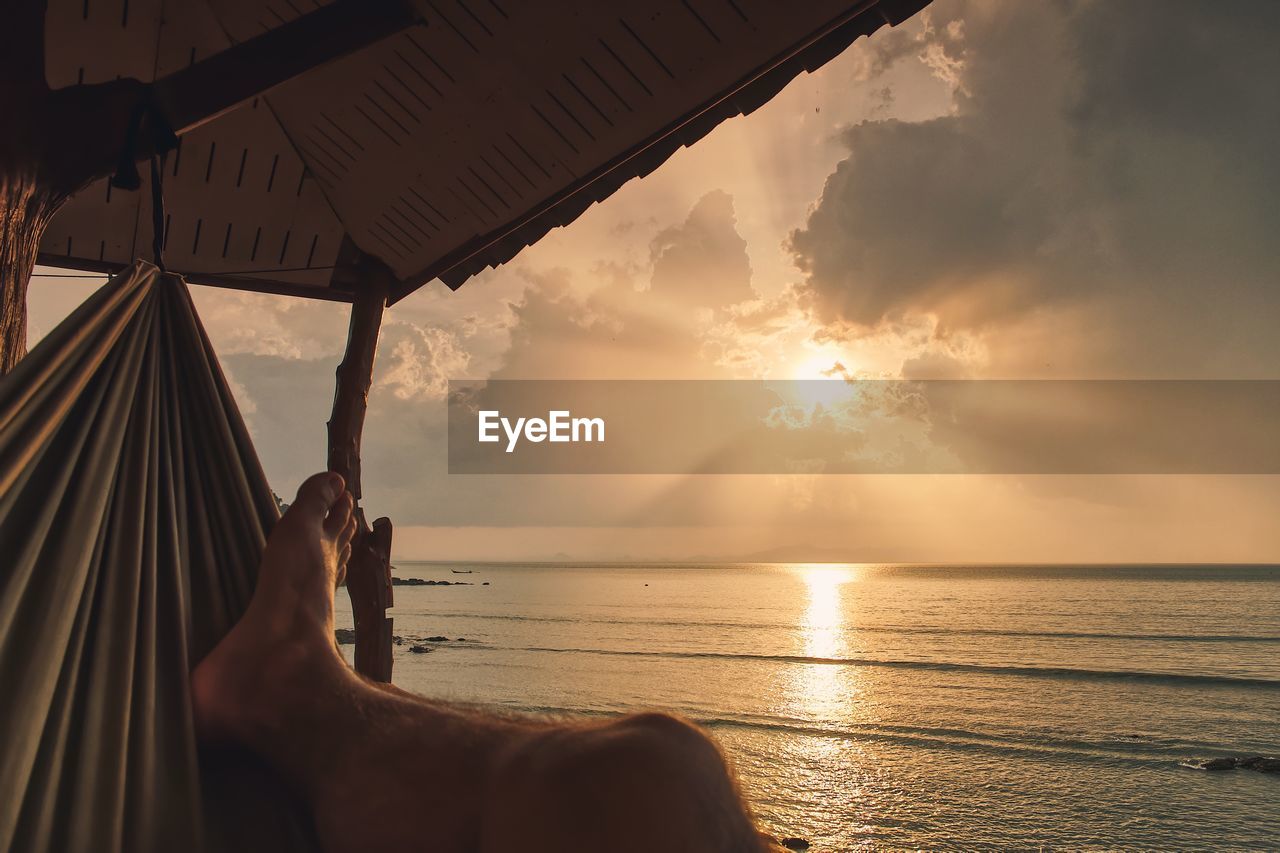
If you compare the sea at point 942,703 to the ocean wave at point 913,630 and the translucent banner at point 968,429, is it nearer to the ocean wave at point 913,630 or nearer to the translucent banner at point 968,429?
the ocean wave at point 913,630

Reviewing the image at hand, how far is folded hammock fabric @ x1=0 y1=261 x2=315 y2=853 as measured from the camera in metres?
0.59

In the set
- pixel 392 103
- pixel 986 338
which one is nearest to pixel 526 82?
pixel 392 103

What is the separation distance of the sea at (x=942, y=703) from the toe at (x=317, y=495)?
17.9 inches

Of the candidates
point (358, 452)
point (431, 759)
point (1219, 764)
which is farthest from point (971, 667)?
point (431, 759)

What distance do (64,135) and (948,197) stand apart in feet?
97.5

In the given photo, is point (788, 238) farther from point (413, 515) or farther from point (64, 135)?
point (64, 135)

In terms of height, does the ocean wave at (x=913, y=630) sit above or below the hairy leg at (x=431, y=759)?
below

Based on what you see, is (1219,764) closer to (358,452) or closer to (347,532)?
(358,452)

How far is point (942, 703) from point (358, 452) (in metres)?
9.72

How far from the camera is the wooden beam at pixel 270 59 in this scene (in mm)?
1235

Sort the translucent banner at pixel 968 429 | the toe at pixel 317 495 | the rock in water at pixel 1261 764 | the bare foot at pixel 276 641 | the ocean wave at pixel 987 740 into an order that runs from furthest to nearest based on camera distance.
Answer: the translucent banner at pixel 968 429
the ocean wave at pixel 987 740
the rock in water at pixel 1261 764
the toe at pixel 317 495
the bare foot at pixel 276 641

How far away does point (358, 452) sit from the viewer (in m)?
2.71

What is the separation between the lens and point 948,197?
2691 cm

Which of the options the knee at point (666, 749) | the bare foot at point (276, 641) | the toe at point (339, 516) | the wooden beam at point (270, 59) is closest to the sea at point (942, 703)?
the knee at point (666, 749)
